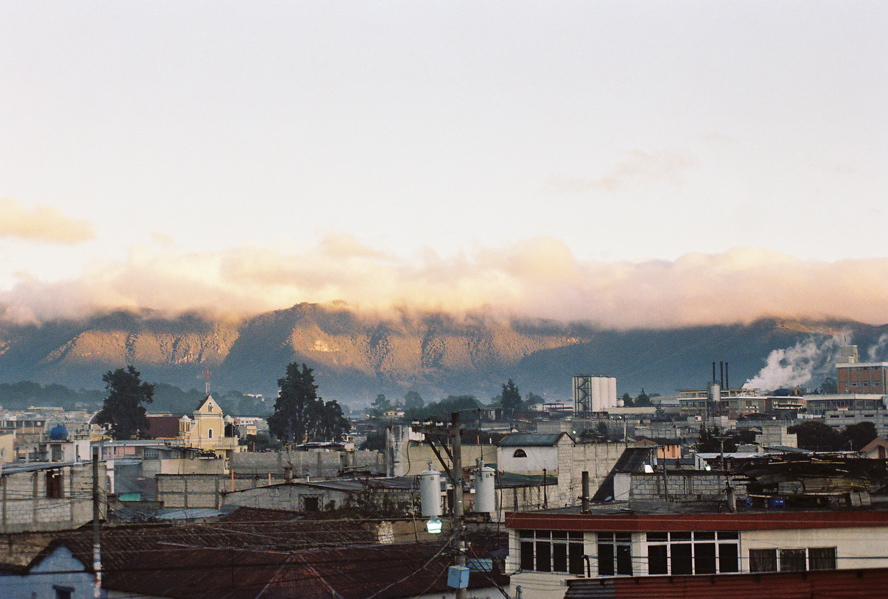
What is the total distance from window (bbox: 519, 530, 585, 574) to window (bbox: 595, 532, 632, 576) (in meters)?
0.61

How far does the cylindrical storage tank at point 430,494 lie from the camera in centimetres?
2866

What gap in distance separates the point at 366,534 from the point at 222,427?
134 m

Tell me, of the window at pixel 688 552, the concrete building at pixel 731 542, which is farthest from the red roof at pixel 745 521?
the window at pixel 688 552

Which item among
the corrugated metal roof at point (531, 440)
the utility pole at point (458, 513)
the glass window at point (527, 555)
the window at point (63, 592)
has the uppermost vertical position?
the utility pole at point (458, 513)

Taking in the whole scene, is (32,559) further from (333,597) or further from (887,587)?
(887,587)

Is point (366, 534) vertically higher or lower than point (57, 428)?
lower

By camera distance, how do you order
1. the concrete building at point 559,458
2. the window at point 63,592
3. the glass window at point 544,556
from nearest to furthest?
the glass window at point 544,556, the window at point 63,592, the concrete building at point 559,458

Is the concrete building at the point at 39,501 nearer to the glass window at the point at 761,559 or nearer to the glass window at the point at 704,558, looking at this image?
the glass window at the point at 704,558

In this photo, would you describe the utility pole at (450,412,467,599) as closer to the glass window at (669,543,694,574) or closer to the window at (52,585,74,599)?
the glass window at (669,543,694,574)

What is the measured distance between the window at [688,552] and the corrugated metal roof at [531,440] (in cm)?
5454

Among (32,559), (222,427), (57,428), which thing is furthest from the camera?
(222,427)

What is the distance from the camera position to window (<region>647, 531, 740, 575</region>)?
33.0m

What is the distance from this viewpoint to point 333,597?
126ft

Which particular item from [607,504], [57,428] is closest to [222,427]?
[57,428]
